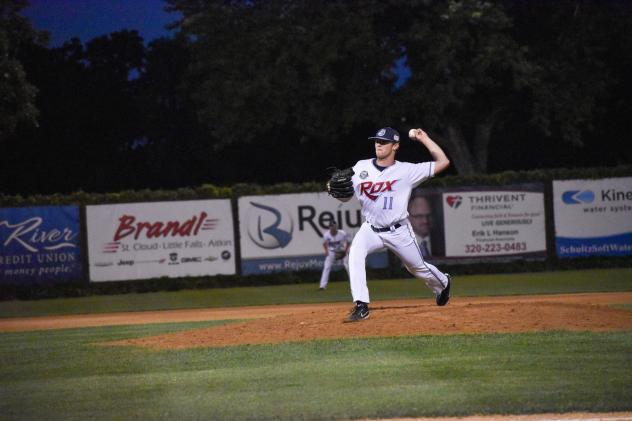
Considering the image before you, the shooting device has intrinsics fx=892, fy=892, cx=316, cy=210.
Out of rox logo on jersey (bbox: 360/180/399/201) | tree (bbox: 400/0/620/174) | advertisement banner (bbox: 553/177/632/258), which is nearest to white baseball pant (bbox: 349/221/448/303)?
rox logo on jersey (bbox: 360/180/399/201)

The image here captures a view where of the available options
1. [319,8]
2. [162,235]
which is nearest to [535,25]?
[319,8]

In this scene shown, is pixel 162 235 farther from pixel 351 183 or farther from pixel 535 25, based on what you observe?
pixel 535 25

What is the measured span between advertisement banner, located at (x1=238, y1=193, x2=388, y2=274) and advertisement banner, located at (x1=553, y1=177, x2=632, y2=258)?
5.57 m

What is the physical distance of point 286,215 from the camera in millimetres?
25297

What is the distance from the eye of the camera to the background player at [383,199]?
10.5 meters

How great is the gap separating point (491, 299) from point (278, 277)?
27.3ft

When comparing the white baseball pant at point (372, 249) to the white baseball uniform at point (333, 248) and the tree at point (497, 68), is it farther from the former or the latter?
the tree at point (497, 68)

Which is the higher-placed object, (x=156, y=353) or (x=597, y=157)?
(x=597, y=157)

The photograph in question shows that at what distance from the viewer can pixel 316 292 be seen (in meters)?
22.3

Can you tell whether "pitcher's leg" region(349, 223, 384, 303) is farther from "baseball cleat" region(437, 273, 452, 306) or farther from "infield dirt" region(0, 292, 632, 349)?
"baseball cleat" region(437, 273, 452, 306)

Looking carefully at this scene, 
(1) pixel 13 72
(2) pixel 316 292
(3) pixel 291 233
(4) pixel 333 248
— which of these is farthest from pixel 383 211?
(1) pixel 13 72

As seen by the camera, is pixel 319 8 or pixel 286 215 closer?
pixel 286 215

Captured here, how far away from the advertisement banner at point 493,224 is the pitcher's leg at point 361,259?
15.1 metres

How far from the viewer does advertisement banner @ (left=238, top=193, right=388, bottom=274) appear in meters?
25.1
